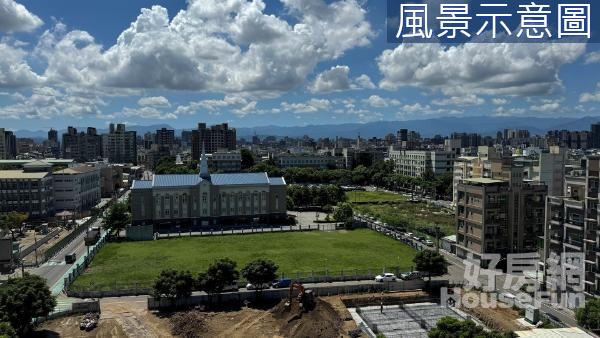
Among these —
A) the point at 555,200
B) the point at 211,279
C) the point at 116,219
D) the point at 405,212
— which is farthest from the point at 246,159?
the point at 555,200

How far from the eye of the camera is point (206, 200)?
2987 inches

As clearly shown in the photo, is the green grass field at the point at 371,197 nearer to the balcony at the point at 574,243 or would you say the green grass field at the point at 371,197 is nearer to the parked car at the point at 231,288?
the parked car at the point at 231,288

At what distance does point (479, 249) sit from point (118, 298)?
35.9 m

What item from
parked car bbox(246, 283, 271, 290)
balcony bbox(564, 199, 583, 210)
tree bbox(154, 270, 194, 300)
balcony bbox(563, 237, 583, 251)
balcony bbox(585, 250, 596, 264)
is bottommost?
parked car bbox(246, 283, 271, 290)

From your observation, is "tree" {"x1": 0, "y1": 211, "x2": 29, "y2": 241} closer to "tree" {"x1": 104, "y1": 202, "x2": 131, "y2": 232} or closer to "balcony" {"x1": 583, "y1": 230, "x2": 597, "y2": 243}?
"tree" {"x1": 104, "y1": 202, "x2": 131, "y2": 232}

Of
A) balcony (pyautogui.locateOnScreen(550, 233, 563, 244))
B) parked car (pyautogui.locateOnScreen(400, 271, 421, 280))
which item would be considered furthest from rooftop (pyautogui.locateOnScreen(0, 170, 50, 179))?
balcony (pyautogui.locateOnScreen(550, 233, 563, 244))

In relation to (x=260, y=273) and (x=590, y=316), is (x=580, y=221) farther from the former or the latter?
(x=260, y=273)

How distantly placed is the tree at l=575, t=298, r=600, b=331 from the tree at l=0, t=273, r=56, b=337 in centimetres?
3542

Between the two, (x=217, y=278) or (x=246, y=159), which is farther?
(x=246, y=159)

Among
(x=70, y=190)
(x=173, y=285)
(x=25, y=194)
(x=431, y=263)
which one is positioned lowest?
(x=173, y=285)

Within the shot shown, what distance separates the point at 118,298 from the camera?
135ft

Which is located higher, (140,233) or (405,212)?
(140,233)

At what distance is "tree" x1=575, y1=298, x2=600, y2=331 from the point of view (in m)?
29.7

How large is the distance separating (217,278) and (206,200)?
1475 inches
